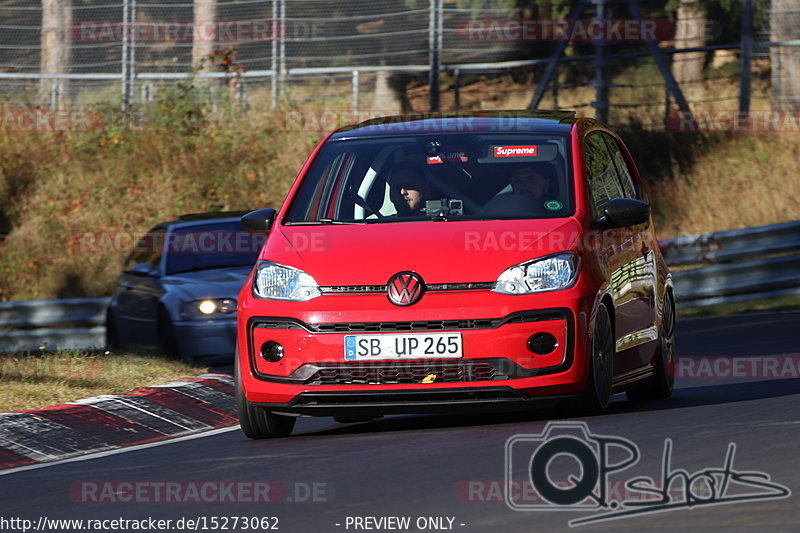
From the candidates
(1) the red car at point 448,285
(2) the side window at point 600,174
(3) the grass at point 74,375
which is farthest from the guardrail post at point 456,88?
(1) the red car at point 448,285

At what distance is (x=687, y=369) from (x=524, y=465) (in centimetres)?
540

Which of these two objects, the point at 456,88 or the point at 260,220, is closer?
the point at 260,220

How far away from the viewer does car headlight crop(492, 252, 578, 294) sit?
8.21m

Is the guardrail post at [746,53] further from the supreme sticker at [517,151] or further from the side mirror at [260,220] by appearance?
the side mirror at [260,220]

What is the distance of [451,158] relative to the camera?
9.33 m

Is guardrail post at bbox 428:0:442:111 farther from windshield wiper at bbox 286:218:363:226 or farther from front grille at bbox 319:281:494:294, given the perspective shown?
front grille at bbox 319:281:494:294

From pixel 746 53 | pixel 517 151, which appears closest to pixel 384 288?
pixel 517 151

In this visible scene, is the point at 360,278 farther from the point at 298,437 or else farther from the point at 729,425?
the point at 729,425

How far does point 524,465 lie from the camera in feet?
23.6

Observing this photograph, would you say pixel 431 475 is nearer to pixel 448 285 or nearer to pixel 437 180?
pixel 448 285

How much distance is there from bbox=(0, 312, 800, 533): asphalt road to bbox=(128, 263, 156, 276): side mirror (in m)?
5.86

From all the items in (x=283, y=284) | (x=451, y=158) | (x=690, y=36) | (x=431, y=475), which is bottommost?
(x=431, y=475)

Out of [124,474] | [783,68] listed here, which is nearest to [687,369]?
[124,474]

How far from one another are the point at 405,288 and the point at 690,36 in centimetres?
2169
